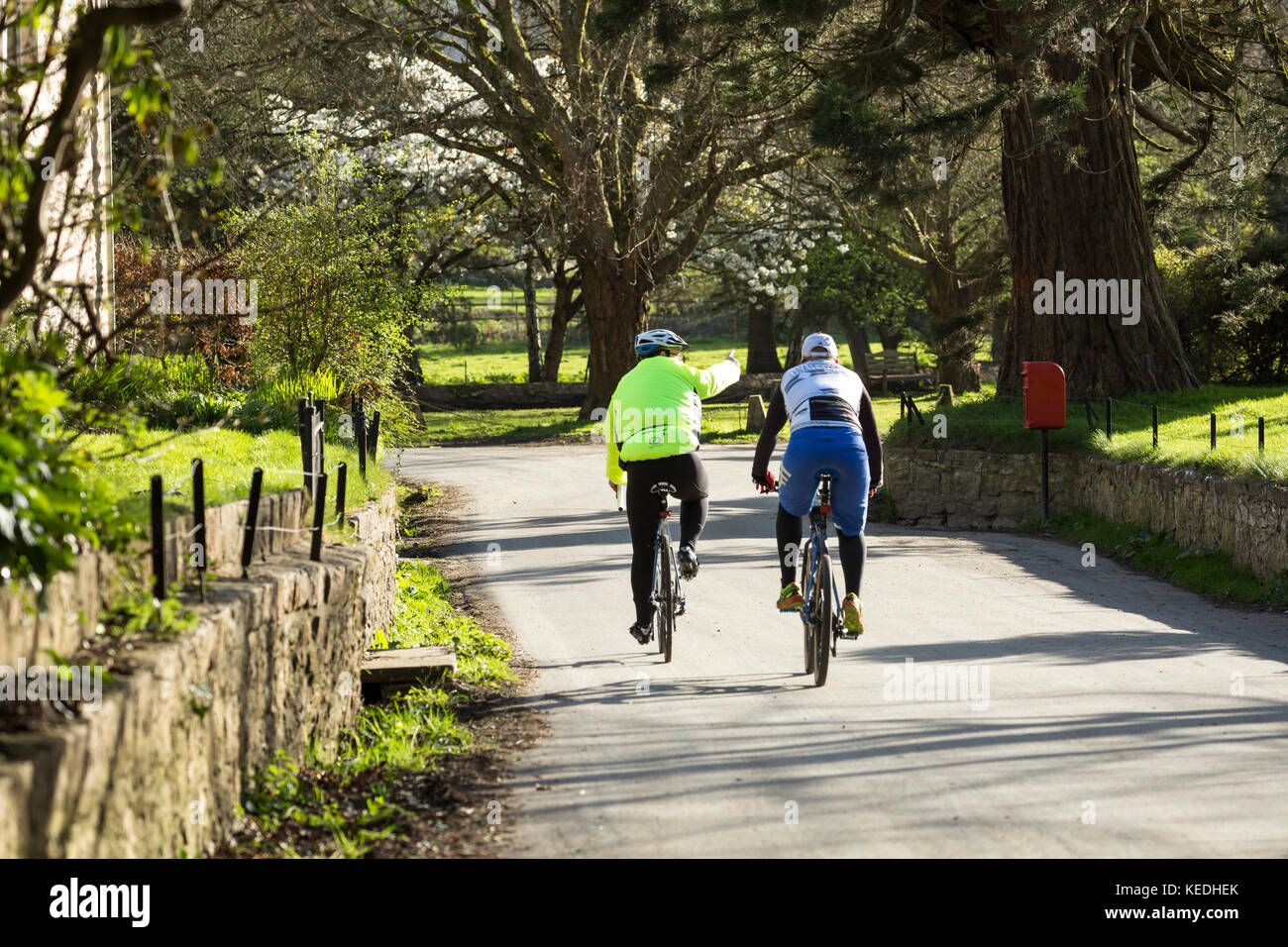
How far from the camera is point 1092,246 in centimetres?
1841

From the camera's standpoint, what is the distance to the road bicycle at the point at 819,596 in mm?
7980

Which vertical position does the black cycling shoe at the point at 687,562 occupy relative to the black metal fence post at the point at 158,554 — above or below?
below

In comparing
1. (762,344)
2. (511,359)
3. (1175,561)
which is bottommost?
(1175,561)

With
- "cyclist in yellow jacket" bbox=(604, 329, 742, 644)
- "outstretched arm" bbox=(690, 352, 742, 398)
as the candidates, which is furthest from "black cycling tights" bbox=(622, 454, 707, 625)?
"outstretched arm" bbox=(690, 352, 742, 398)

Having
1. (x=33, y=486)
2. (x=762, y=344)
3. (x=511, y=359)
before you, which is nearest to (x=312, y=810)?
(x=33, y=486)

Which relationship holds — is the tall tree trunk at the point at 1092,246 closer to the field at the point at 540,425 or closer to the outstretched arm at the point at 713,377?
the field at the point at 540,425

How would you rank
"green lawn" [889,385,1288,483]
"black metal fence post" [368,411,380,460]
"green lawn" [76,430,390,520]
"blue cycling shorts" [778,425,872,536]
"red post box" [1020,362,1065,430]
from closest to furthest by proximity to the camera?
"green lawn" [76,430,390,520]
"blue cycling shorts" [778,425,872,536]
"green lawn" [889,385,1288,483]
"black metal fence post" [368,411,380,460]
"red post box" [1020,362,1065,430]

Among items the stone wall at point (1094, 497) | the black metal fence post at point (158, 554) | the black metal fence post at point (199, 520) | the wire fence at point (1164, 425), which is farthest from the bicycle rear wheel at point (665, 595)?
the wire fence at point (1164, 425)

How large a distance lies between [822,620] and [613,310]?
22905 mm

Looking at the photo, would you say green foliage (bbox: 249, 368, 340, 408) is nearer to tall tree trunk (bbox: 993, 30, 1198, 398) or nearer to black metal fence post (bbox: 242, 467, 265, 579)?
black metal fence post (bbox: 242, 467, 265, 579)

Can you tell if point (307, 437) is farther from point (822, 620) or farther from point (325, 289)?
point (325, 289)

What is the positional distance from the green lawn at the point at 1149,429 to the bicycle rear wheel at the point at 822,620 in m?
5.78

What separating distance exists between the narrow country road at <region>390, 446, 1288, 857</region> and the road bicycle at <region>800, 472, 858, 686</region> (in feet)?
0.70

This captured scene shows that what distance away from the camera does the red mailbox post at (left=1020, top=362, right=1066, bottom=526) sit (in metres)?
15.6
